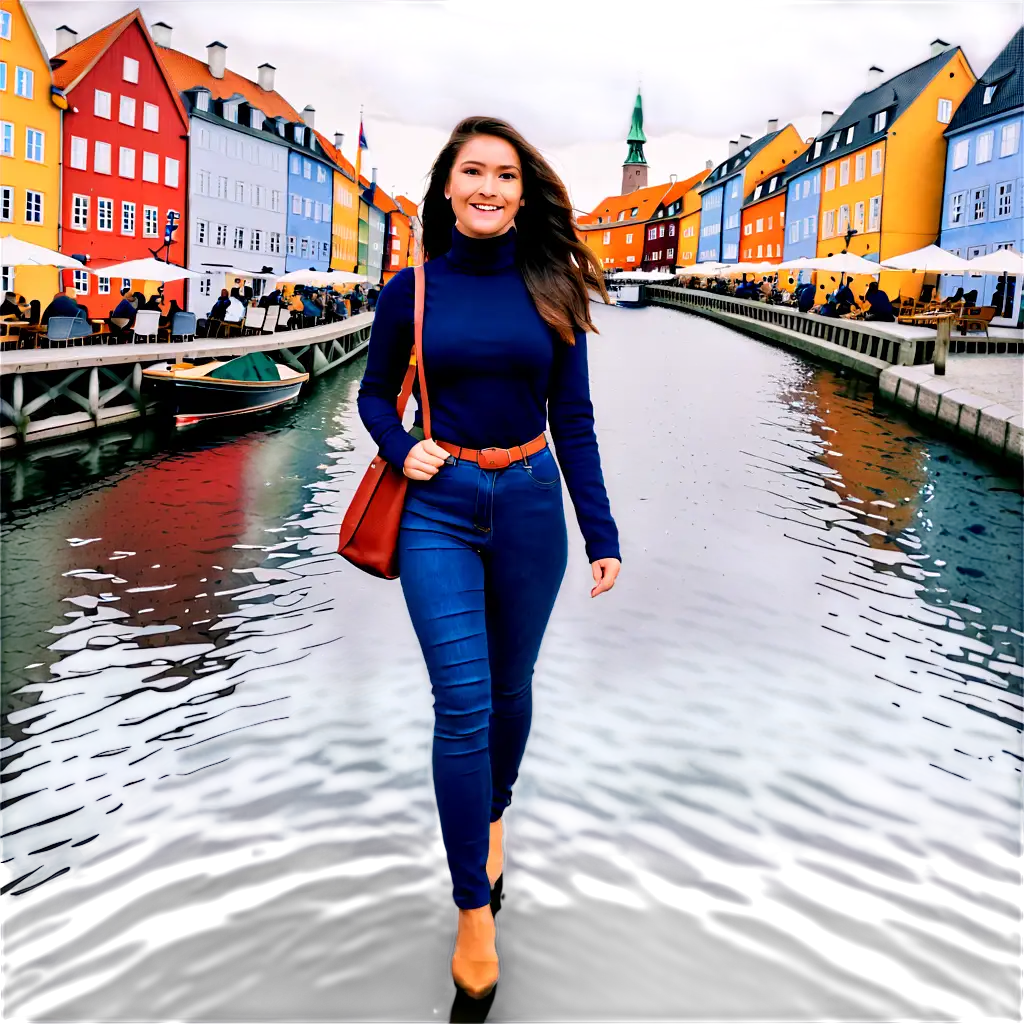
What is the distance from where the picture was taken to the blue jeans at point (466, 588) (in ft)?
7.88

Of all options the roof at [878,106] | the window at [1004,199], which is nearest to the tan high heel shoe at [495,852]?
the window at [1004,199]

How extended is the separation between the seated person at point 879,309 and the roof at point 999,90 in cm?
870

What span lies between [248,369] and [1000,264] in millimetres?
15315

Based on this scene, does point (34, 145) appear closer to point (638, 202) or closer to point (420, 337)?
point (420, 337)

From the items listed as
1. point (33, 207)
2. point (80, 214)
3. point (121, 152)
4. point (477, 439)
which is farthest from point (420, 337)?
point (80, 214)

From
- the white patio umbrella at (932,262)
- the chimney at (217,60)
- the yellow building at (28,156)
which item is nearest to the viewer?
the yellow building at (28,156)

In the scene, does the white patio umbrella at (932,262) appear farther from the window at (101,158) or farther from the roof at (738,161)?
the roof at (738,161)

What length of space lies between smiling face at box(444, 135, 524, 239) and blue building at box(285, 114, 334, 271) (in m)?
24.7

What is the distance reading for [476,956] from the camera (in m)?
2.44

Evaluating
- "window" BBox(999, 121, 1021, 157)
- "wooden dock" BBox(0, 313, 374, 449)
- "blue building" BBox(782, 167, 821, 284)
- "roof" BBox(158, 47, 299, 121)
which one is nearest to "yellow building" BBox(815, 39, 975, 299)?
"window" BBox(999, 121, 1021, 157)

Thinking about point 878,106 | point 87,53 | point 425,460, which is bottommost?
point 425,460

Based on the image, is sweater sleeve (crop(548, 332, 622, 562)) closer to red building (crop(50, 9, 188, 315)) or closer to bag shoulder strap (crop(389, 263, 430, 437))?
bag shoulder strap (crop(389, 263, 430, 437))

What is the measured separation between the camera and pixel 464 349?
2.36m

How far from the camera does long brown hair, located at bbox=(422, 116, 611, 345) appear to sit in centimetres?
247
